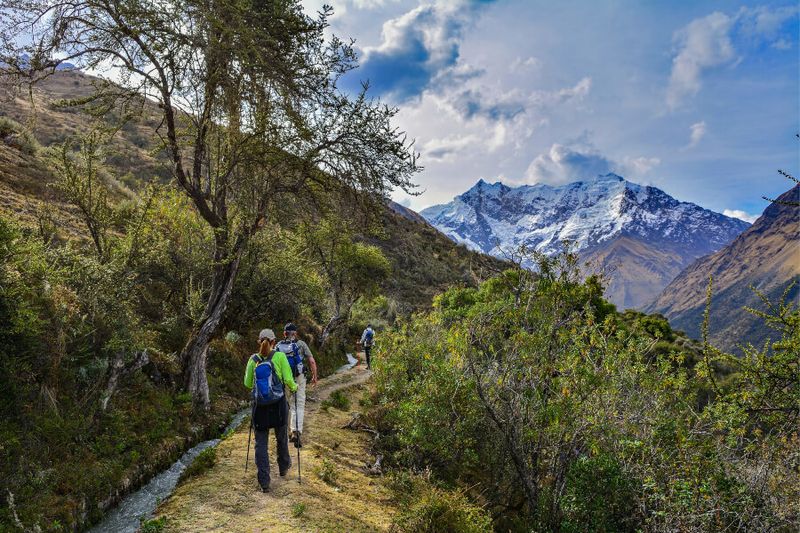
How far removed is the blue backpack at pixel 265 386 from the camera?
7227 millimetres

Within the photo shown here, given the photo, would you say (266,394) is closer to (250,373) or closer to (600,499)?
(250,373)

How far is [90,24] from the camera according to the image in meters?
8.36

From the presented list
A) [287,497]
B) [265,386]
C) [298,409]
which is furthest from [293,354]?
[287,497]

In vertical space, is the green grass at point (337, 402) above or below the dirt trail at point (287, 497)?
below

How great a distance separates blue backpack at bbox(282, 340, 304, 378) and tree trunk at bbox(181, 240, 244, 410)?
2.83 metres

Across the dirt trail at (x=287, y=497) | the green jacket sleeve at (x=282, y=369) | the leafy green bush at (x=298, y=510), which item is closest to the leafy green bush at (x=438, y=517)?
the dirt trail at (x=287, y=497)

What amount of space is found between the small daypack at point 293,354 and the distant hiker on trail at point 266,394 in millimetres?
1487

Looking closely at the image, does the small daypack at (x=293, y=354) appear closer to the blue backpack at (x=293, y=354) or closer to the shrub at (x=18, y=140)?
the blue backpack at (x=293, y=354)

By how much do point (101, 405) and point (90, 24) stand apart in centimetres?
721

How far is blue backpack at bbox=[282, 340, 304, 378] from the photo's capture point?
30.0 ft

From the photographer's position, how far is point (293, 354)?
9.31 meters

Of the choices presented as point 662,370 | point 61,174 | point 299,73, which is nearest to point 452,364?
point 662,370

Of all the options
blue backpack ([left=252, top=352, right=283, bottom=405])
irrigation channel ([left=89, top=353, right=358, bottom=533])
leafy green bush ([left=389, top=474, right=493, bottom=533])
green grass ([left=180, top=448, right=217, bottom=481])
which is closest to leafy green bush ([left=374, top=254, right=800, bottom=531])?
leafy green bush ([left=389, top=474, right=493, bottom=533])

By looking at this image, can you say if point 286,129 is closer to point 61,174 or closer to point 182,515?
point 61,174
